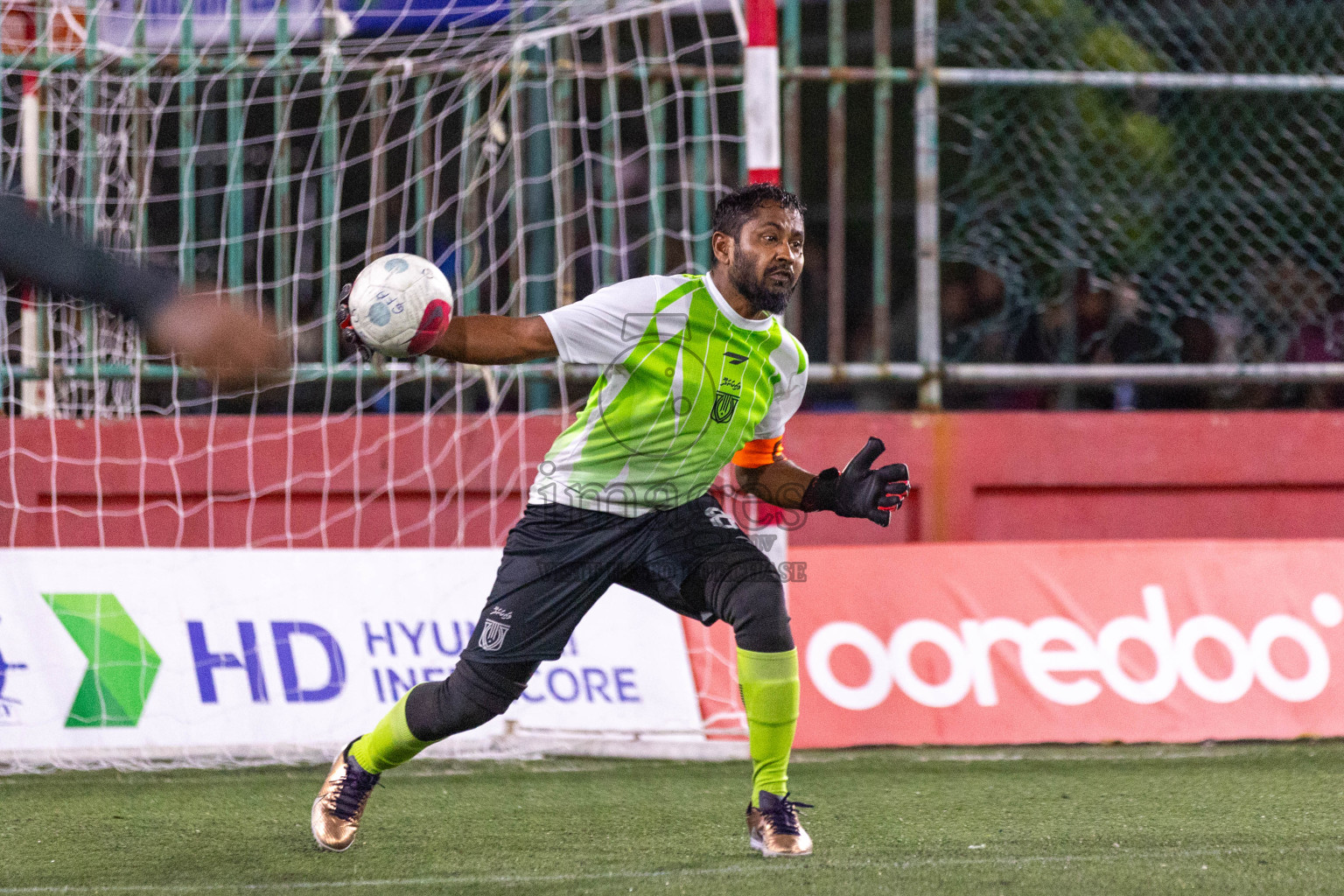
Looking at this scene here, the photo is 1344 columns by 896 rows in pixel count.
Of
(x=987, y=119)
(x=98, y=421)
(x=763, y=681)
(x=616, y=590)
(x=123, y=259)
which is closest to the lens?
(x=123, y=259)

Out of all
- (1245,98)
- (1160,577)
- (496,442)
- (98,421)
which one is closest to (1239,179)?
(1245,98)

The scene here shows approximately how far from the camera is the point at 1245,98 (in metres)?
7.87

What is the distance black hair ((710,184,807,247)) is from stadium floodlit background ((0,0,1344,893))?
1572mm

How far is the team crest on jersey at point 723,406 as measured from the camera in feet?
13.5

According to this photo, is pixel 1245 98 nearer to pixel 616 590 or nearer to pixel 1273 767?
pixel 1273 767

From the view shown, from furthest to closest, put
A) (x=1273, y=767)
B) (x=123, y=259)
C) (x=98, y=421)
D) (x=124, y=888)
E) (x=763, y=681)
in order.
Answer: (x=98, y=421)
(x=1273, y=767)
(x=763, y=681)
(x=124, y=888)
(x=123, y=259)

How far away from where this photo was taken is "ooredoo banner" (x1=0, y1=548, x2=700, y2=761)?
5.76 metres

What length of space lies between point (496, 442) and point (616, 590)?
4.32ft

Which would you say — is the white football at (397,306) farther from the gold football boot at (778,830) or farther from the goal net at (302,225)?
the goal net at (302,225)

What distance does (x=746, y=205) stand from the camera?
4086mm

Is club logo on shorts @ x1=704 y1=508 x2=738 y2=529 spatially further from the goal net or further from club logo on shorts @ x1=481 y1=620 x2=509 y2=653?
the goal net

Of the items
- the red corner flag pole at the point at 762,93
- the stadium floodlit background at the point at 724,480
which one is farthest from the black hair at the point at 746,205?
the stadium floodlit background at the point at 724,480

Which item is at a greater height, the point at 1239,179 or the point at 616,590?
the point at 1239,179

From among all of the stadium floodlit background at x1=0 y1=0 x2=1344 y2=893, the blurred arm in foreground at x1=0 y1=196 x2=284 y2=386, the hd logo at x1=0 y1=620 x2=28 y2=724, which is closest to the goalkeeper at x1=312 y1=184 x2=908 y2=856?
the stadium floodlit background at x1=0 y1=0 x2=1344 y2=893
